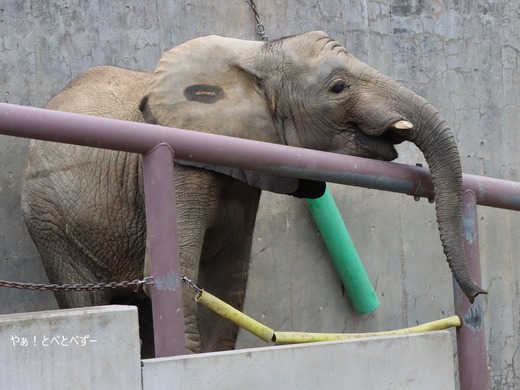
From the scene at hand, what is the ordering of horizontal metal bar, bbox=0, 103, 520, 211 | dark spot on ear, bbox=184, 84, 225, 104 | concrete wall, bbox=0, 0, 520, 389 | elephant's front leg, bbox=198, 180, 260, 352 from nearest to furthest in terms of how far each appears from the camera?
1. horizontal metal bar, bbox=0, 103, 520, 211
2. dark spot on ear, bbox=184, 84, 225, 104
3. elephant's front leg, bbox=198, 180, 260, 352
4. concrete wall, bbox=0, 0, 520, 389

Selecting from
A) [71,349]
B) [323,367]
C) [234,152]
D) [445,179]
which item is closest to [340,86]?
[445,179]

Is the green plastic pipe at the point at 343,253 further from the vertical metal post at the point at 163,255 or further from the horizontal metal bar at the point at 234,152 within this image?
the vertical metal post at the point at 163,255

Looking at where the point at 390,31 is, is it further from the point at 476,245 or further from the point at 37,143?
the point at 476,245

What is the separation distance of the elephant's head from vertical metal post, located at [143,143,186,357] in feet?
5.56

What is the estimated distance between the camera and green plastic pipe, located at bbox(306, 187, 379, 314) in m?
6.68

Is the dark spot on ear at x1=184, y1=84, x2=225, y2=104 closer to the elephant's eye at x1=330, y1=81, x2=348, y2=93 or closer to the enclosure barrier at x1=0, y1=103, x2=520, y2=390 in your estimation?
the elephant's eye at x1=330, y1=81, x2=348, y2=93

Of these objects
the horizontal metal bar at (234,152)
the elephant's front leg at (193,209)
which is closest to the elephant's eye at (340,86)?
the elephant's front leg at (193,209)

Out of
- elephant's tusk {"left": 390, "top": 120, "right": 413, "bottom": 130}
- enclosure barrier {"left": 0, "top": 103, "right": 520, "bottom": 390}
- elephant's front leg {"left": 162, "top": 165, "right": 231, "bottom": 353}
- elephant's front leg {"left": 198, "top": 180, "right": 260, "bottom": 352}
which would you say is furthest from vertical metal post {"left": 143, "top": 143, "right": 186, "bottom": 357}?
elephant's front leg {"left": 198, "top": 180, "right": 260, "bottom": 352}

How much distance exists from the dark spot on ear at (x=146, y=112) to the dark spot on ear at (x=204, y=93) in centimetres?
18

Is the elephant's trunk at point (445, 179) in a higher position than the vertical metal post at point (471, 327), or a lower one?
higher

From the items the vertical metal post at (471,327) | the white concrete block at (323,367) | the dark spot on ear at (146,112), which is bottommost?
the white concrete block at (323,367)

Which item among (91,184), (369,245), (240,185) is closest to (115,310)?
(240,185)

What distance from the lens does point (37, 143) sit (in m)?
5.87

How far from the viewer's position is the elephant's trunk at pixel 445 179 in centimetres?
405
